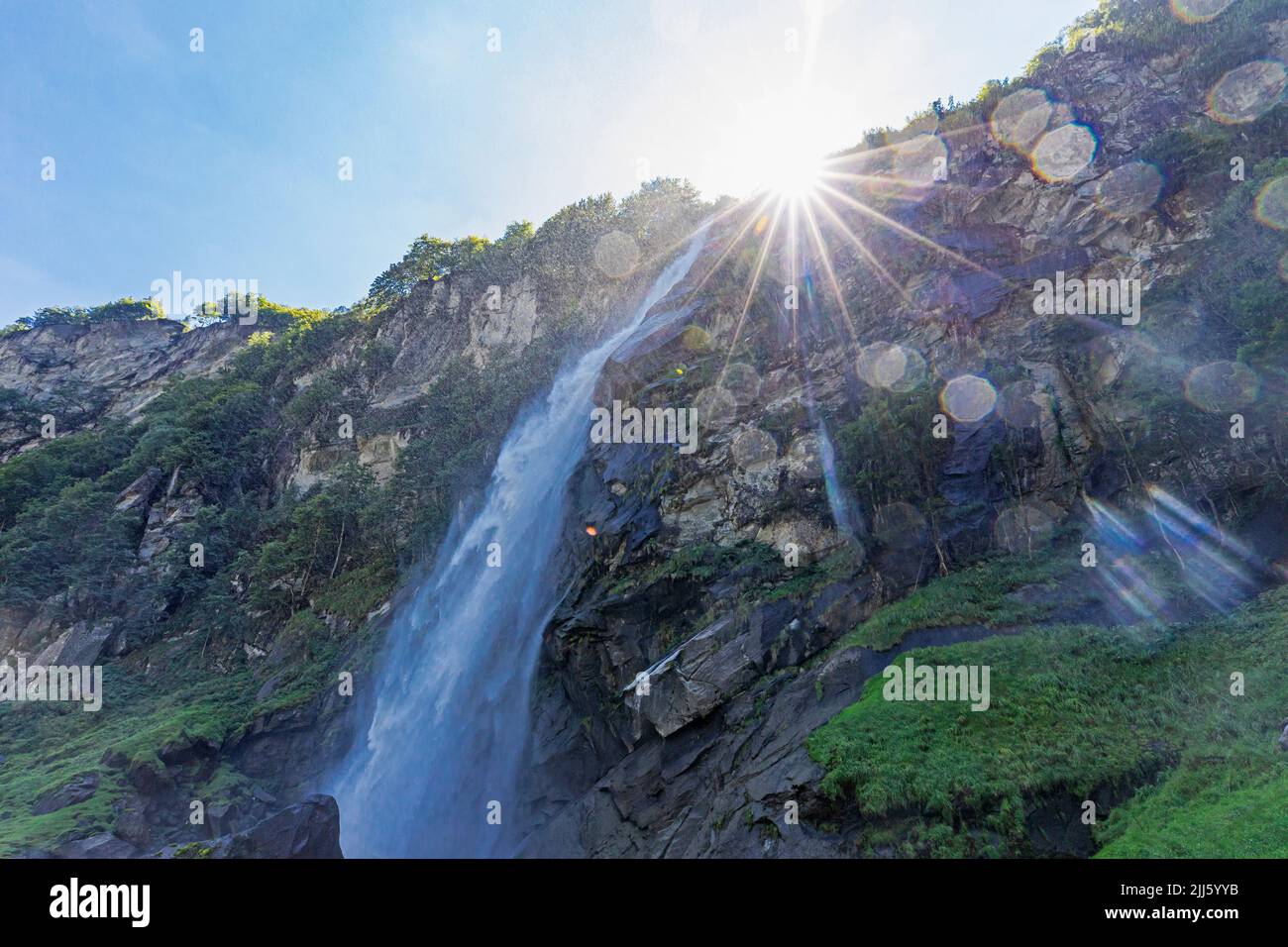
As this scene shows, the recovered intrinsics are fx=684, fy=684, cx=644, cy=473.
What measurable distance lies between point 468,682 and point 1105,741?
62.9 ft

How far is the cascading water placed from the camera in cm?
2123

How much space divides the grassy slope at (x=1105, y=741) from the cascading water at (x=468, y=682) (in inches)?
471

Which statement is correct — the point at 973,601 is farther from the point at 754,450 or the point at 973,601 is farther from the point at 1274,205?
the point at 1274,205

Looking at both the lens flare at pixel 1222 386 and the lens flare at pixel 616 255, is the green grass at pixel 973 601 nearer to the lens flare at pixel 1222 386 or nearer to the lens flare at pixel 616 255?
the lens flare at pixel 1222 386

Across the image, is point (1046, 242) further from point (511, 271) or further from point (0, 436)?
point (0, 436)

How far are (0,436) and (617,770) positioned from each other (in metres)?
62.6

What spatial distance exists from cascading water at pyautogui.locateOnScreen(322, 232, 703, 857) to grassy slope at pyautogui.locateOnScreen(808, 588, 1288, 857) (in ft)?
39.3

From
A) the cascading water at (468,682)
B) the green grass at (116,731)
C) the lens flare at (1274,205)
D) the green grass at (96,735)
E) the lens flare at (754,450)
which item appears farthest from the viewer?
the lens flare at (754,450)

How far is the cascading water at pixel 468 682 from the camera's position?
21.2m

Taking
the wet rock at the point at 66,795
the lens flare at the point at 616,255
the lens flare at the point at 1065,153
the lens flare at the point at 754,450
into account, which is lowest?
the wet rock at the point at 66,795

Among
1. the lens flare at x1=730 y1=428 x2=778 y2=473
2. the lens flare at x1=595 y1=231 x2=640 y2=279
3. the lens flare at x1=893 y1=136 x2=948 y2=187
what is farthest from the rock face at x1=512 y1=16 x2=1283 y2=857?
the lens flare at x1=595 y1=231 x2=640 y2=279

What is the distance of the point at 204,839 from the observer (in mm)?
20859

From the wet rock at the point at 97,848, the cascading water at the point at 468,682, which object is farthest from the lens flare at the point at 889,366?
the wet rock at the point at 97,848
